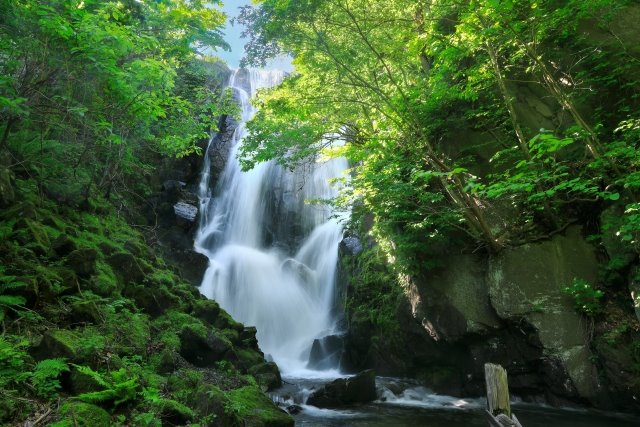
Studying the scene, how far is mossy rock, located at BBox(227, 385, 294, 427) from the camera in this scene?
6.29 meters

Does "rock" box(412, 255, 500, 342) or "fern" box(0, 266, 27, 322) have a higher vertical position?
"rock" box(412, 255, 500, 342)

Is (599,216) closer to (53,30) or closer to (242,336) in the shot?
(242,336)

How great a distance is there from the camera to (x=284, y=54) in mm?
9055

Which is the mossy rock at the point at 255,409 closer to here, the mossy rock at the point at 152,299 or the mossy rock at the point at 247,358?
the mossy rock at the point at 247,358

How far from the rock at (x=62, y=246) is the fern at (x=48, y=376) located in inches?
129

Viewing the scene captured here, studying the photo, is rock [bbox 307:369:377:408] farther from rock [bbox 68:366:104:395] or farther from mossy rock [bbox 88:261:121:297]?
rock [bbox 68:366:104:395]

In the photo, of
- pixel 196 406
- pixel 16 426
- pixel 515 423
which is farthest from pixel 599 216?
pixel 16 426

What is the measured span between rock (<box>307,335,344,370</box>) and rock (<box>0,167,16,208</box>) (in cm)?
964

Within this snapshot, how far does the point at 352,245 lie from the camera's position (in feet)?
51.4

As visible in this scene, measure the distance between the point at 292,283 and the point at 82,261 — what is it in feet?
38.0

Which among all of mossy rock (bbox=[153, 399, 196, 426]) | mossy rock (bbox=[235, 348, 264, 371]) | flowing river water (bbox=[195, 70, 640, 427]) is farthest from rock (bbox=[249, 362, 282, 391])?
mossy rock (bbox=[153, 399, 196, 426])

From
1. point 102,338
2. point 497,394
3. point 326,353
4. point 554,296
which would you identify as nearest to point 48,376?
point 102,338

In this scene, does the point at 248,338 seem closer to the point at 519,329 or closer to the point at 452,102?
the point at 519,329

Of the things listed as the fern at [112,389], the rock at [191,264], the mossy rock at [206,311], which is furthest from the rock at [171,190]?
the fern at [112,389]
